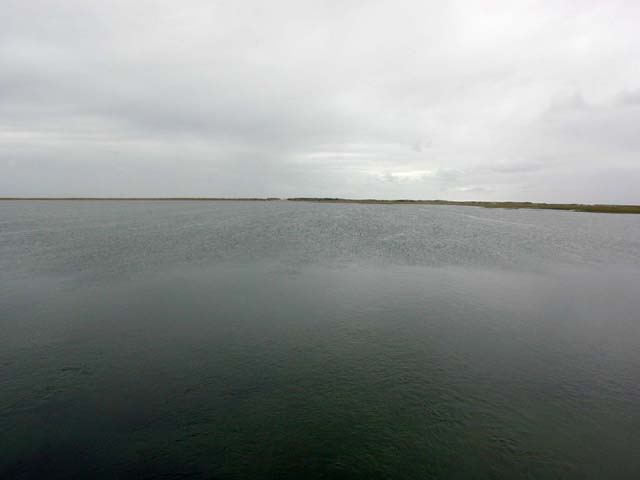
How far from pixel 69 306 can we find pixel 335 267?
73.1 ft

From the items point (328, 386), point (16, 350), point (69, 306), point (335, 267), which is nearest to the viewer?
point (328, 386)

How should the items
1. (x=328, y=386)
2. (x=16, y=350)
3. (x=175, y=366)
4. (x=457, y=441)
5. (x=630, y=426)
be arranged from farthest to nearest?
(x=16, y=350), (x=175, y=366), (x=328, y=386), (x=630, y=426), (x=457, y=441)

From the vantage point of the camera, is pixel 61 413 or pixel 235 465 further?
pixel 61 413

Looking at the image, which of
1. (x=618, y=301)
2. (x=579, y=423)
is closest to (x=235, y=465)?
(x=579, y=423)

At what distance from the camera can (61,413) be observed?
435 inches

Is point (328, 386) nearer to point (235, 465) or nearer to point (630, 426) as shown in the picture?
point (235, 465)

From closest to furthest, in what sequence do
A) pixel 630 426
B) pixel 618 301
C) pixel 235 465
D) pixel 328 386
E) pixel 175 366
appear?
pixel 235 465 < pixel 630 426 < pixel 328 386 < pixel 175 366 < pixel 618 301

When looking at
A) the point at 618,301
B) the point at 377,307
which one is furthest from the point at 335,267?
the point at 618,301

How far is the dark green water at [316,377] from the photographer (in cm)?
944

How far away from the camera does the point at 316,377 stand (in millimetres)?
13336

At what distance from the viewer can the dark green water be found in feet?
31.0

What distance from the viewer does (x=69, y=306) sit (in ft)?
70.0

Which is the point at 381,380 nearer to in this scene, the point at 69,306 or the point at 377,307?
the point at 377,307

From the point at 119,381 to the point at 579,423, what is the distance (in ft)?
56.2
